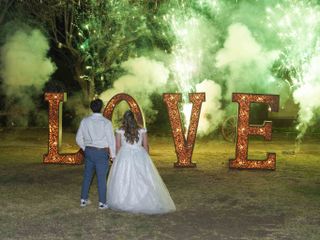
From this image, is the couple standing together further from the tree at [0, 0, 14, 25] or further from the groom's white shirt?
the tree at [0, 0, 14, 25]

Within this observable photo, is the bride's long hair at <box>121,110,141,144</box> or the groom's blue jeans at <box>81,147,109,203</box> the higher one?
the bride's long hair at <box>121,110,141,144</box>

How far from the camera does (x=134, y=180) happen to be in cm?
807

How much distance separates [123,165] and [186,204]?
1.38m

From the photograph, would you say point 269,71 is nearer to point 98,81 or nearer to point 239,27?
point 239,27

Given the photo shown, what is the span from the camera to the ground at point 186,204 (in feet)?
23.1

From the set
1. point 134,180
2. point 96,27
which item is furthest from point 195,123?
point 96,27

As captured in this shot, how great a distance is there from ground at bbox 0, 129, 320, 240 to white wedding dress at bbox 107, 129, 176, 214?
198 mm

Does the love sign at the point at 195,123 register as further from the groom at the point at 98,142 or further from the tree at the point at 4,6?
the tree at the point at 4,6

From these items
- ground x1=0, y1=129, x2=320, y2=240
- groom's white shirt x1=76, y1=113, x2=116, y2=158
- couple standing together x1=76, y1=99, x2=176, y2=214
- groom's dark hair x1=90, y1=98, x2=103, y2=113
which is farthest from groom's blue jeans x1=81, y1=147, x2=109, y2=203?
groom's dark hair x1=90, y1=98, x2=103, y2=113

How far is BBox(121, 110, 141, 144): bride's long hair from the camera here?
319 inches

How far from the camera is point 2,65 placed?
2088cm

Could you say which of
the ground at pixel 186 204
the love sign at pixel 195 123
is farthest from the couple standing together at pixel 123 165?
the love sign at pixel 195 123

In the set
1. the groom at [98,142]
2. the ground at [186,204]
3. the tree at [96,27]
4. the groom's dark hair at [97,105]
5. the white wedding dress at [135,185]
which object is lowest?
the ground at [186,204]

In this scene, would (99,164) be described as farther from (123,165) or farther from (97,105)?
(97,105)
